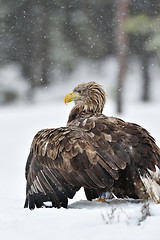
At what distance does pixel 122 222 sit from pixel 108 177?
1.15 m

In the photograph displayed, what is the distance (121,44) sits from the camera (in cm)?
2262

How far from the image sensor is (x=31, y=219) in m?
4.15

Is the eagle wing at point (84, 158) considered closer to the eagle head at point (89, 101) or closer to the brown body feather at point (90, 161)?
the brown body feather at point (90, 161)

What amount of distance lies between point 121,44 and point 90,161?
1833 cm

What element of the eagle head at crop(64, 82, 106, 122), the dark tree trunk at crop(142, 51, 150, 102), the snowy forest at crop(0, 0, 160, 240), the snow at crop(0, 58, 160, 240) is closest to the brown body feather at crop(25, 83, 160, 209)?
the snow at crop(0, 58, 160, 240)

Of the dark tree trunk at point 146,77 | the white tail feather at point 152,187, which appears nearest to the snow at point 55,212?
the white tail feather at point 152,187

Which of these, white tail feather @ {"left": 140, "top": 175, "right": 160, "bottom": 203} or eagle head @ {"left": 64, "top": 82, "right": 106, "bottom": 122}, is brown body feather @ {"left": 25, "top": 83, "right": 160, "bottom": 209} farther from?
eagle head @ {"left": 64, "top": 82, "right": 106, "bottom": 122}

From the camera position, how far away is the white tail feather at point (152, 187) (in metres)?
4.86

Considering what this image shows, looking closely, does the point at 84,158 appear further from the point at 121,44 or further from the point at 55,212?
Result: the point at 121,44

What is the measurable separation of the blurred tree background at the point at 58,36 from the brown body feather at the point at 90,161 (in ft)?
81.4

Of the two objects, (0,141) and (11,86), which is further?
(11,86)

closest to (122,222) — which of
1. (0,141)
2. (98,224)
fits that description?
(98,224)

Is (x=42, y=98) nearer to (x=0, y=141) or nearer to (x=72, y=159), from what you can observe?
(x=0, y=141)

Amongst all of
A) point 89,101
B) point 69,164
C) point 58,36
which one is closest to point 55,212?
point 69,164
